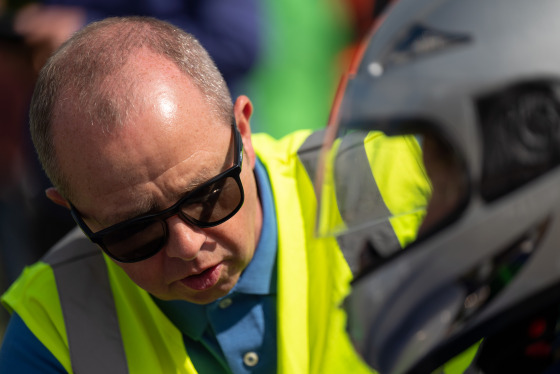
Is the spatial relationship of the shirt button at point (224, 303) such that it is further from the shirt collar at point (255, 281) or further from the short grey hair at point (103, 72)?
the short grey hair at point (103, 72)

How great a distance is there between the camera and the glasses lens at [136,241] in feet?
5.94

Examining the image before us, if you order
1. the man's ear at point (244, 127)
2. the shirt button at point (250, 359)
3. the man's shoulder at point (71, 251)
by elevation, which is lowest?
the shirt button at point (250, 359)

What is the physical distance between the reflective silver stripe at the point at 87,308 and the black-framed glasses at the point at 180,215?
21 cm

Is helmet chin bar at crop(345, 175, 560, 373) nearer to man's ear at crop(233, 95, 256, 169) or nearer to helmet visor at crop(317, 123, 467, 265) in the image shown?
helmet visor at crop(317, 123, 467, 265)

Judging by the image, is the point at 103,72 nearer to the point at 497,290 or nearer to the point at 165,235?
the point at 165,235

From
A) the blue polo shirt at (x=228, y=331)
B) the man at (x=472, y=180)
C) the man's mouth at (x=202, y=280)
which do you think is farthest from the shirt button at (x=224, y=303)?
the man at (x=472, y=180)

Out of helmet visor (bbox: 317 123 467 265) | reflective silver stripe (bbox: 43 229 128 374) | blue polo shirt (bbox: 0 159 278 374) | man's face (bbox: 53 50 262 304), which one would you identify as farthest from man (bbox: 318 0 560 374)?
reflective silver stripe (bbox: 43 229 128 374)

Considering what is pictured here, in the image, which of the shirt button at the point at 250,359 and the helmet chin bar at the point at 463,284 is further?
the shirt button at the point at 250,359

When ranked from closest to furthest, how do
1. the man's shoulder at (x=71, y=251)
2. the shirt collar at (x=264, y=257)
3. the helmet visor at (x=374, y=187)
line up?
the helmet visor at (x=374, y=187) → the shirt collar at (x=264, y=257) → the man's shoulder at (x=71, y=251)

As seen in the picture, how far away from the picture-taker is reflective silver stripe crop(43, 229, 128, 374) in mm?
1927

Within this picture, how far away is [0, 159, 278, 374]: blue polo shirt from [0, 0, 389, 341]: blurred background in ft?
2.63

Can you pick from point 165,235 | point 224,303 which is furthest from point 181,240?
point 224,303

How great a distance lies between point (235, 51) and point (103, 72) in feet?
2.98

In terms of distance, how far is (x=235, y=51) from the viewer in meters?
2.61
